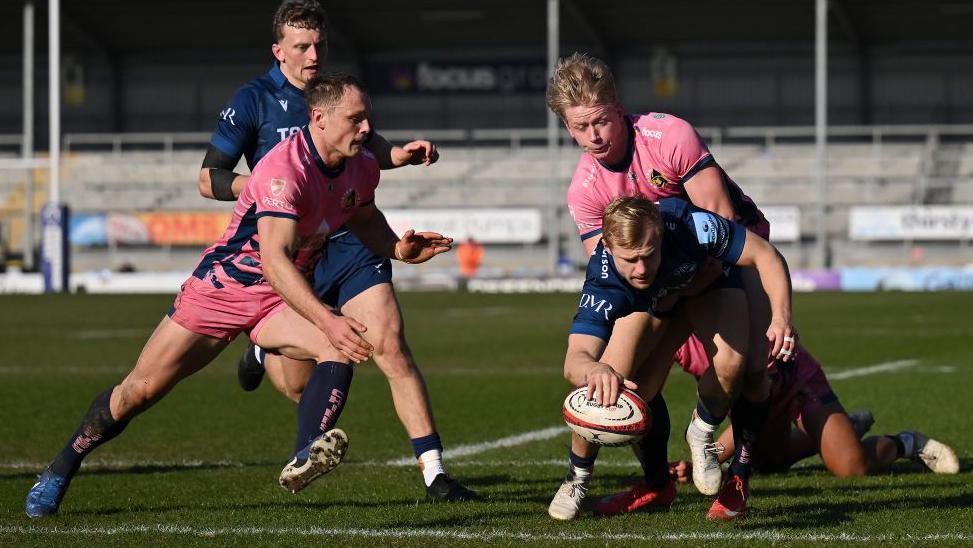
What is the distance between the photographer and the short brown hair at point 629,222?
5469 millimetres

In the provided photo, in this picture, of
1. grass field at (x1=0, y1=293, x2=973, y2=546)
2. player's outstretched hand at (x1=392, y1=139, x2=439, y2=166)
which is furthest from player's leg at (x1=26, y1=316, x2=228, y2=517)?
player's outstretched hand at (x1=392, y1=139, x2=439, y2=166)

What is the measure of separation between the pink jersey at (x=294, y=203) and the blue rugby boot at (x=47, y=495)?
1.06 meters

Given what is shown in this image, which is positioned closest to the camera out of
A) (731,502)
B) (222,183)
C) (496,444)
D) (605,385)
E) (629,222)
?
(605,385)

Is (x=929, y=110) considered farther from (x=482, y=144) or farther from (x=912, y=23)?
(x=482, y=144)

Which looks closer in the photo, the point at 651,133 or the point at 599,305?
the point at 599,305

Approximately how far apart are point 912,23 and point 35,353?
33.3m

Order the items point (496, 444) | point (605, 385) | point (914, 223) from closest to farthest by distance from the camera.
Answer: point (605, 385) < point (496, 444) < point (914, 223)

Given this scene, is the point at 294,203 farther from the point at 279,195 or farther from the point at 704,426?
the point at 704,426

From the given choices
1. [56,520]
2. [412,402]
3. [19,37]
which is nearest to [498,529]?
[412,402]

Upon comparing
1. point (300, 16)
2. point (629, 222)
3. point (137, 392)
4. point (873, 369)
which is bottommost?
point (873, 369)

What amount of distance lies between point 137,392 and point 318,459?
1.29 m

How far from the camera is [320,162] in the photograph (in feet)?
20.3

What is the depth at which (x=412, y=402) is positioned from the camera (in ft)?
21.2

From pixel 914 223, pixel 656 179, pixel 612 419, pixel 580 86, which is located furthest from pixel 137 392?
pixel 914 223
